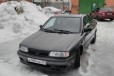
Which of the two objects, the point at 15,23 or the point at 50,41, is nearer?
the point at 50,41

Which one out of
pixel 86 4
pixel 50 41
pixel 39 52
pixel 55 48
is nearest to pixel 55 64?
pixel 55 48

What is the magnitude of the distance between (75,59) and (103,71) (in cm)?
88

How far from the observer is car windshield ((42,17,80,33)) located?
22.0 ft

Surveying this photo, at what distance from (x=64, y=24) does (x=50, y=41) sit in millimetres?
1284

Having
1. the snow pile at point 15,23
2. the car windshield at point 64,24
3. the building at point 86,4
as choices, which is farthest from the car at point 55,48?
the building at point 86,4

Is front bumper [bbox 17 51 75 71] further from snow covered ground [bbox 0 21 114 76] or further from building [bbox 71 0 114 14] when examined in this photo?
building [bbox 71 0 114 14]

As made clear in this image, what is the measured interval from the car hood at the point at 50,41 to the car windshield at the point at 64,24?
40 centimetres

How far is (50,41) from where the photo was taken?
5.84 metres

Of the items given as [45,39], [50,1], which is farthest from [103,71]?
[50,1]

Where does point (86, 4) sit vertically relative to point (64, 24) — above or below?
below

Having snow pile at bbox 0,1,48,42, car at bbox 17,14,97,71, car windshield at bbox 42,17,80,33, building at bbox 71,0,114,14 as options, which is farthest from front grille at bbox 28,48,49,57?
building at bbox 71,0,114,14

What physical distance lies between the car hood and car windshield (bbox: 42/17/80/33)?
1.30 feet

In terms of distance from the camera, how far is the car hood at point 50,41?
547cm

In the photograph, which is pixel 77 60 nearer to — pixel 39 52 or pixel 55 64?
pixel 55 64
